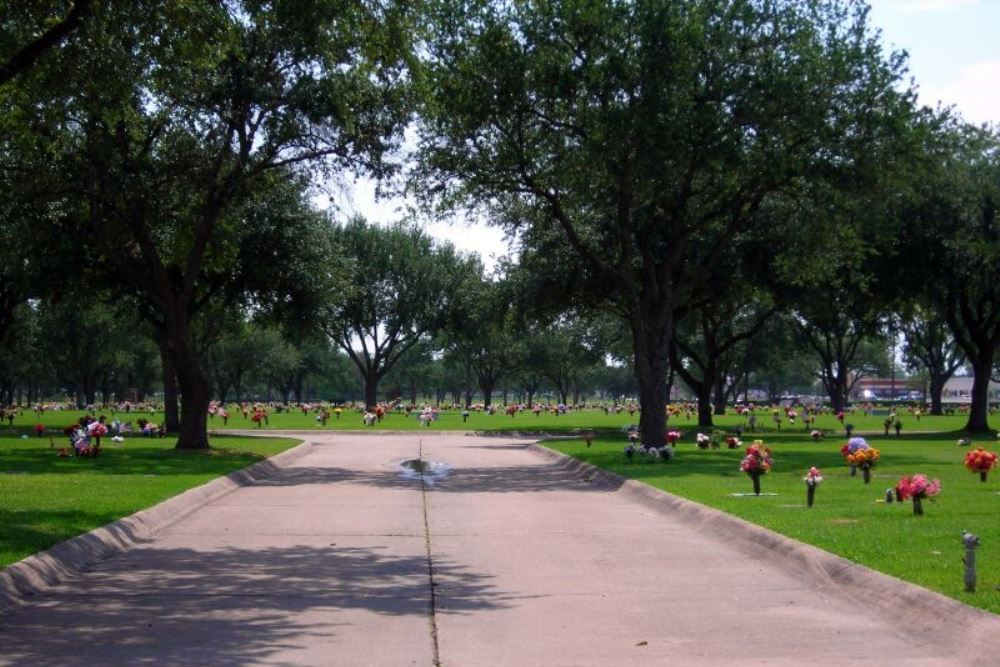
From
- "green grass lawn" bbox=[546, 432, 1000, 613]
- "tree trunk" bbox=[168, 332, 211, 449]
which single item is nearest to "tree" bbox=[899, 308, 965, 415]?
"green grass lawn" bbox=[546, 432, 1000, 613]

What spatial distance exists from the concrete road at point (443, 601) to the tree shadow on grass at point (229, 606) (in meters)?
0.02

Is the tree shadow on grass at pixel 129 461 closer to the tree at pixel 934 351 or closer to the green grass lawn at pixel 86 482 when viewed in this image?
the green grass lawn at pixel 86 482

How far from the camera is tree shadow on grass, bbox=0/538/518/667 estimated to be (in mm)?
7828

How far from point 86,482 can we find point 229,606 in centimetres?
1131

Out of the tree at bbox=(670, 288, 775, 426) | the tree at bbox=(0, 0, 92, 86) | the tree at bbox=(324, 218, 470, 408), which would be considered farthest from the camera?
the tree at bbox=(324, 218, 470, 408)

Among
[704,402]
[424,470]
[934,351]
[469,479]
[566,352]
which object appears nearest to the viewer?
[469,479]

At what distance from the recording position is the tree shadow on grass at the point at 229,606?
783 cm

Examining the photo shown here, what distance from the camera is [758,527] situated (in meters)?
13.3

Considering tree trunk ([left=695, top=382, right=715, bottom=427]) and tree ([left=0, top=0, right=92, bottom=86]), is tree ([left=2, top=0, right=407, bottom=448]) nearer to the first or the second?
tree ([left=0, top=0, right=92, bottom=86])

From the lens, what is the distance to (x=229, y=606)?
9.43m

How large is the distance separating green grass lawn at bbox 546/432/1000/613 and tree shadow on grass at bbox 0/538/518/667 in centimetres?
347

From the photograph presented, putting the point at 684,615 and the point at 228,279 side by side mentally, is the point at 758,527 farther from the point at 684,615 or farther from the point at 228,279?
the point at 228,279

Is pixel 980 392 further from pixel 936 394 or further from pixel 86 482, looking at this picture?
pixel 936 394

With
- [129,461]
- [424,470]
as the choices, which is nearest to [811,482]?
[424,470]
